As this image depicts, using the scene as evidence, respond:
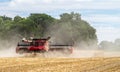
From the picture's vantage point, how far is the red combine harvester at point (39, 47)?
4041cm

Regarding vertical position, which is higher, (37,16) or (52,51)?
(37,16)

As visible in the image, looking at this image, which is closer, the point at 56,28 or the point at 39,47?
the point at 39,47

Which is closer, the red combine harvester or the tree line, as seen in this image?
the red combine harvester

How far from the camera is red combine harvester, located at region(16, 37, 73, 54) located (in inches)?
1591

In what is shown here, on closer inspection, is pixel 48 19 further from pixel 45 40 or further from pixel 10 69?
pixel 10 69

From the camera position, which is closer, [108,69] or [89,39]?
[108,69]

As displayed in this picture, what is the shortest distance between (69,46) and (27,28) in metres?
50.9

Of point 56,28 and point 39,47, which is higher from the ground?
point 56,28

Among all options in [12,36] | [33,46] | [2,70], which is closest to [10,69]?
[2,70]

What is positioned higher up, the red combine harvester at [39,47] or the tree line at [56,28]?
the tree line at [56,28]

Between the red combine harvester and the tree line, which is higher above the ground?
the tree line

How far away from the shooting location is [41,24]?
330 ft

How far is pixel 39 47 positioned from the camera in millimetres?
40344

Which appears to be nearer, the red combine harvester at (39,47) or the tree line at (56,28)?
the red combine harvester at (39,47)
